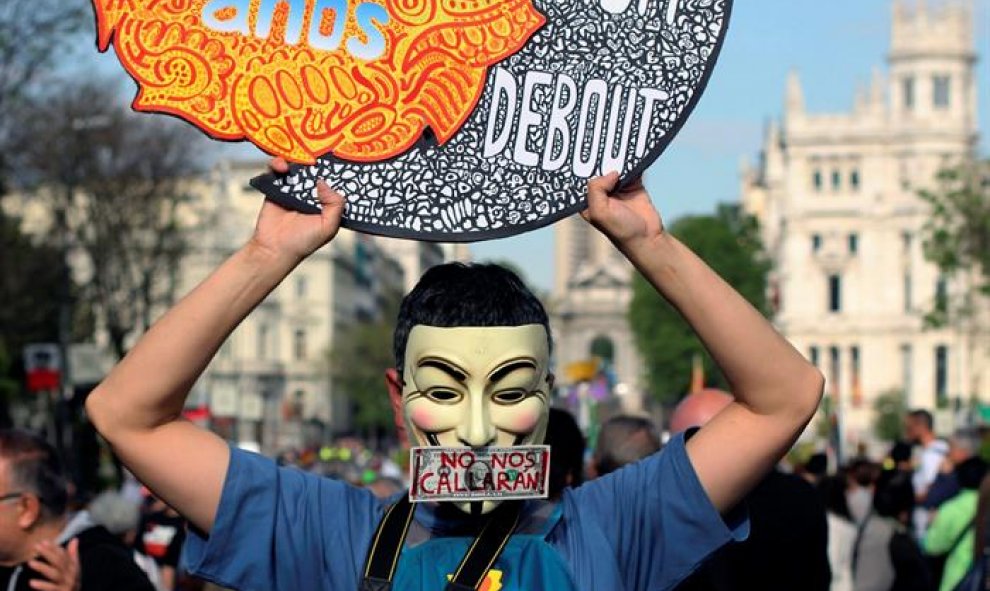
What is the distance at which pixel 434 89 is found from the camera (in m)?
4.53

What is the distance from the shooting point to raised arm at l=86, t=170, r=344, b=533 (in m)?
4.29

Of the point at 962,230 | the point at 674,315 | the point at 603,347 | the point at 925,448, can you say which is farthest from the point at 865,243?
the point at 925,448

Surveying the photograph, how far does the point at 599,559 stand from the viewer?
4.41 meters

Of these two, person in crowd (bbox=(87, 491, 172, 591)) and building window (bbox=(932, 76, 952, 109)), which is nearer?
person in crowd (bbox=(87, 491, 172, 591))

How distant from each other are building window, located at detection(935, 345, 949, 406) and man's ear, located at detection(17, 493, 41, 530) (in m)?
131

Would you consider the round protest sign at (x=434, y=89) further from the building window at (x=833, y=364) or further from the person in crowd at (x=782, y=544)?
the building window at (x=833, y=364)

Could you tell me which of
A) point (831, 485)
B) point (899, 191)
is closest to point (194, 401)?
point (831, 485)

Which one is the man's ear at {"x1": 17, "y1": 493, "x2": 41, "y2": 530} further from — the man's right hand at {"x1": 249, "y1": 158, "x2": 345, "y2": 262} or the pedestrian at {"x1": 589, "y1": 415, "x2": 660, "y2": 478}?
the pedestrian at {"x1": 589, "y1": 415, "x2": 660, "y2": 478}

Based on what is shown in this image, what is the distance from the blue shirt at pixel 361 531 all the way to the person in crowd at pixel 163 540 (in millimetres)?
6836

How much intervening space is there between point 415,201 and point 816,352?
5353 inches

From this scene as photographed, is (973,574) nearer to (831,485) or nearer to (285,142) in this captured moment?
(285,142)

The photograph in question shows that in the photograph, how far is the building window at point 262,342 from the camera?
126375mm

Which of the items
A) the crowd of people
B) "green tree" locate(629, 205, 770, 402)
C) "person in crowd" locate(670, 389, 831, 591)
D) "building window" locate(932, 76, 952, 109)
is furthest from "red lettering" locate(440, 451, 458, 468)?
"building window" locate(932, 76, 952, 109)

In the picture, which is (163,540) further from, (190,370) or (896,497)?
(190,370)
